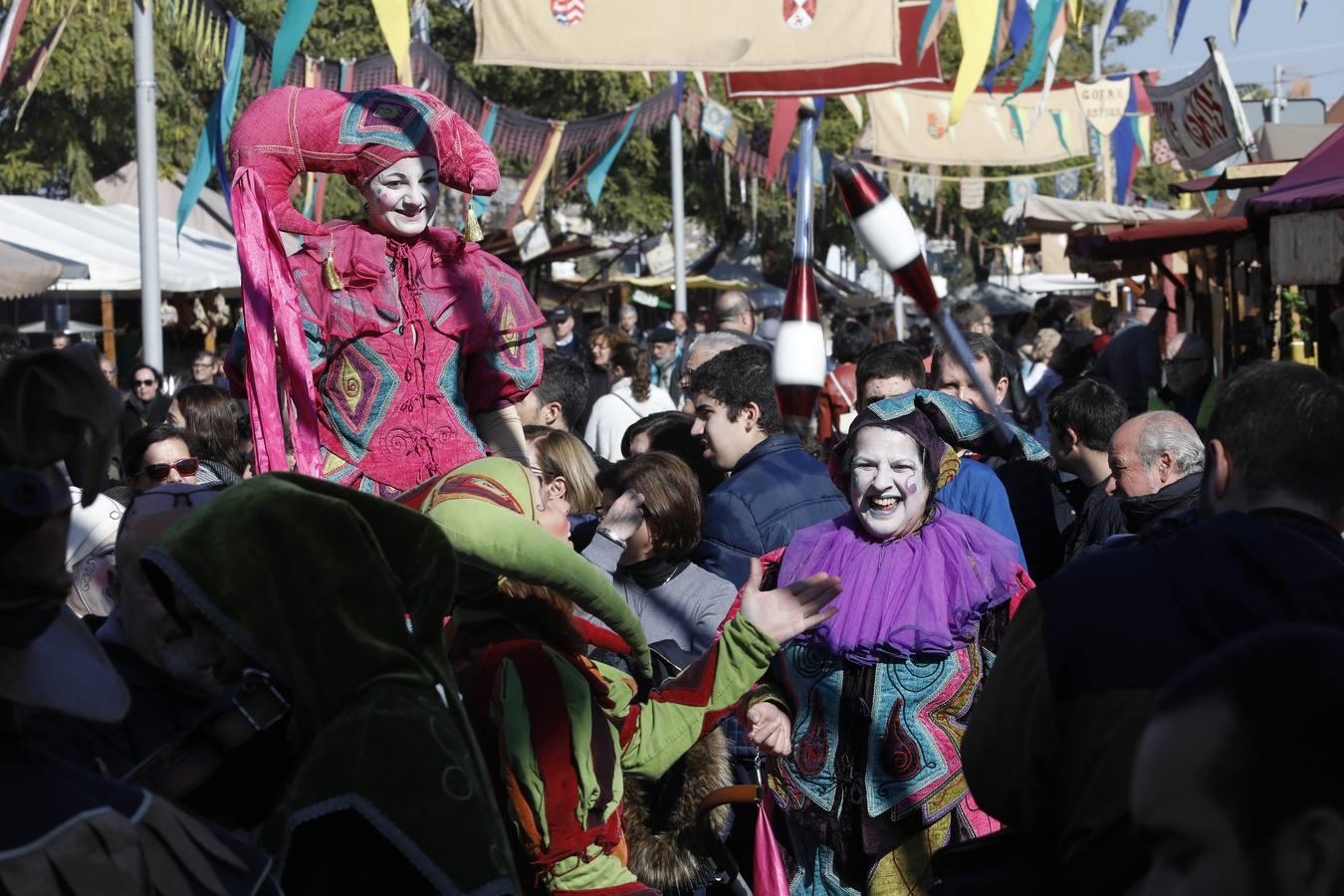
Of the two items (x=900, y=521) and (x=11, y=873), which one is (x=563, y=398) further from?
(x=11, y=873)

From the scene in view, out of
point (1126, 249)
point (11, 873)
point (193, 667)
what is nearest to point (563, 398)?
point (193, 667)

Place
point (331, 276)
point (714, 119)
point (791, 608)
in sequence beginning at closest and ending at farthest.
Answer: point (791, 608)
point (331, 276)
point (714, 119)

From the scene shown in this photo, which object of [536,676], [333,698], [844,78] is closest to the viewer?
[333,698]

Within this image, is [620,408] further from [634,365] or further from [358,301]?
[358,301]

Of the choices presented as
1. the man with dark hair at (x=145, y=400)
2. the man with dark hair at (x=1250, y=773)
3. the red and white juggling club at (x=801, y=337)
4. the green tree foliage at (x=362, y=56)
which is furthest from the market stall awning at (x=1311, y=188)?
the green tree foliage at (x=362, y=56)

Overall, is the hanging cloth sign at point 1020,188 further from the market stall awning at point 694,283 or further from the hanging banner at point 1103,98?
the market stall awning at point 694,283

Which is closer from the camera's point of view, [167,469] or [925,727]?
[925,727]

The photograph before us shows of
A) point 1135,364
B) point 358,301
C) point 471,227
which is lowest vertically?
point 1135,364

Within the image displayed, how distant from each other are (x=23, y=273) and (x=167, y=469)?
6.69 meters

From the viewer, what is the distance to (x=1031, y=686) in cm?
219

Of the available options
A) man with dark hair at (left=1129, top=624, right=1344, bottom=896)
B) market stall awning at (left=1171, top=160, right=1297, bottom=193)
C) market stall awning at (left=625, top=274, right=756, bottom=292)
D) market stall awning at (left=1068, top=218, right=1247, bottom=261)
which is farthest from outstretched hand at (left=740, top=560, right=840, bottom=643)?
market stall awning at (left=625, top=274, right=756, bottom=292)

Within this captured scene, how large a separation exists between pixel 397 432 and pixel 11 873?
8.62 feet

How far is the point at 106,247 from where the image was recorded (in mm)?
15289

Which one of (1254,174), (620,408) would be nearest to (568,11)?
(620,408)
